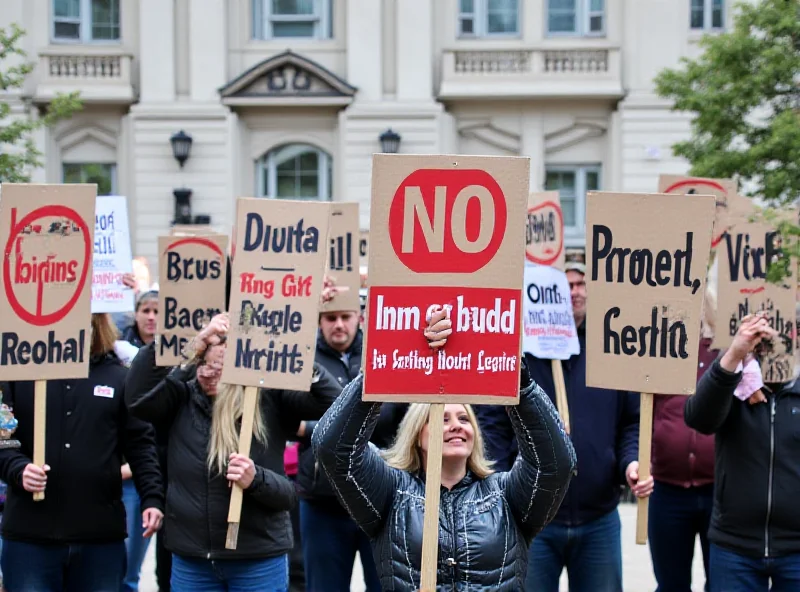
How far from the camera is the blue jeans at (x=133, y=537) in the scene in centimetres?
798

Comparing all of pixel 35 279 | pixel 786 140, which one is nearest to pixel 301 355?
pixel 35 279

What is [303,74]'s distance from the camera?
952 inches

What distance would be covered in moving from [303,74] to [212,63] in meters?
1.63

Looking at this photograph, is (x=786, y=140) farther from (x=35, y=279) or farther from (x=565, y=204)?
(x=35, y=279)

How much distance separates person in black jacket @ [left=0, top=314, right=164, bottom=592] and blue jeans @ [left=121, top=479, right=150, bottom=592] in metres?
1.43

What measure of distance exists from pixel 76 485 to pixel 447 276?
267 centimetres

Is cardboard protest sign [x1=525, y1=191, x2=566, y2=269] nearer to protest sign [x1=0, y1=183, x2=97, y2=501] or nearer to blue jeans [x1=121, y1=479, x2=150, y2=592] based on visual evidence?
protest sign [x1=0, y1=183, x2=97, y2=501]

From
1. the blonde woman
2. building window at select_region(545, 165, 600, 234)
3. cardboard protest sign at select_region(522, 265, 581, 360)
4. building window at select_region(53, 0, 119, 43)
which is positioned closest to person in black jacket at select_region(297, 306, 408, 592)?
cardboard protest sign at select_region(522, 265, 581, 360)

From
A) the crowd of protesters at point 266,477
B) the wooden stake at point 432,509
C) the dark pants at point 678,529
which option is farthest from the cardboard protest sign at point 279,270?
the dark pants at point 678,529

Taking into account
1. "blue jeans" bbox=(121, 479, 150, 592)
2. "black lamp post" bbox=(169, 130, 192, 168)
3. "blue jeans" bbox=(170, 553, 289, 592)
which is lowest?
"blue jeans" bbox=(121, 479, 150, 592)

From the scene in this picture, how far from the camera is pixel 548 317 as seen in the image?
713cm

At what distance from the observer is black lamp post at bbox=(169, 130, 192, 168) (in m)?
23.8

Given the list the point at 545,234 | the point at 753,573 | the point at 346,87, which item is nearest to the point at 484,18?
the point at 346,87

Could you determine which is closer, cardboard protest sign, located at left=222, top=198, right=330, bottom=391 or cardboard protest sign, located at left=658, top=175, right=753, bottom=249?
cardboard protest sign, located at left=222, top=198, right=330, bottom=391
